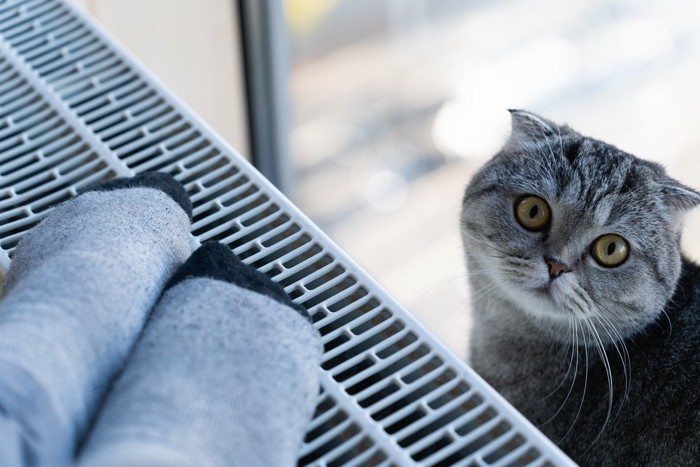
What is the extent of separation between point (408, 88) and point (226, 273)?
3.80ft

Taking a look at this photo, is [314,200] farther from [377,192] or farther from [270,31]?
[270,31]

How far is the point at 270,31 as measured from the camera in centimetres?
162

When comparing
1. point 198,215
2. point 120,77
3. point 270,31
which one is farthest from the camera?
point 270,31

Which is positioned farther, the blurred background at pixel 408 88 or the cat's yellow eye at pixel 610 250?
the blurred background at pixel 408 88

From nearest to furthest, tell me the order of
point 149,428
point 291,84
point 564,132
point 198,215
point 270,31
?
1. point 149,428
2. point 198,215
3. point 564,132
4. point 270,31
5. point 291,84

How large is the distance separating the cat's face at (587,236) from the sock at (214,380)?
45 centimetres

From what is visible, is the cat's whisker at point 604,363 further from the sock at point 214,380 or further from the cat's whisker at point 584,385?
the sock at point 214,380

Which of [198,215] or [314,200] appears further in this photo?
[314,200]

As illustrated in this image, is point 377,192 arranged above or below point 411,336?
below

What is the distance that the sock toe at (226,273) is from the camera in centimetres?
72

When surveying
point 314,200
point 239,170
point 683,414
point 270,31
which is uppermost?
point 239,170

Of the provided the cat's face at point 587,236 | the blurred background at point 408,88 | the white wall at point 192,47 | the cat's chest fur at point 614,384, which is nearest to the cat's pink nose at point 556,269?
the cat's face at point 587,236

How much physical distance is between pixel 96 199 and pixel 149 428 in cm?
31

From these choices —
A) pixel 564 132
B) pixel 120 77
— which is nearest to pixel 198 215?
pixel 120 77
